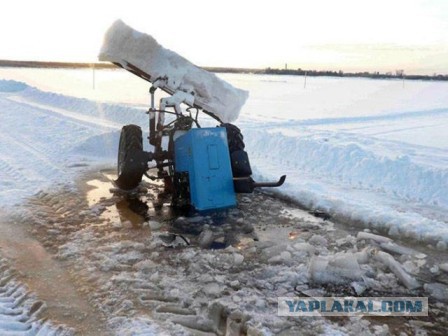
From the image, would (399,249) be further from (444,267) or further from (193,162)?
(193,162)

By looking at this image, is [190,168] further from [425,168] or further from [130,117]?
[130,117]

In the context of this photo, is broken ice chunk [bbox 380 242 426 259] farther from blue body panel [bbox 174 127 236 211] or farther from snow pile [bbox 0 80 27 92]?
snow pile [bbox 0 80 27 92]

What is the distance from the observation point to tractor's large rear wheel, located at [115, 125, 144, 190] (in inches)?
272

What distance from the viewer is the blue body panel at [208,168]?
6.21 m

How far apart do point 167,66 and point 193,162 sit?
1920 millimetres

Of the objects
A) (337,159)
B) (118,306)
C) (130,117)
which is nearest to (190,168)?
(118,306)

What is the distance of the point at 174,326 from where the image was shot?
366 cm

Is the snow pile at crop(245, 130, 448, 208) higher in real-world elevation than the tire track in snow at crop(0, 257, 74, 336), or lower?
higher

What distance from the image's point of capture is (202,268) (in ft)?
15.5

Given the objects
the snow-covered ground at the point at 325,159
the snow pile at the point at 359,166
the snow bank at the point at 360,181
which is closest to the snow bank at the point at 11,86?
the snow-covered ground at the point at 325,159

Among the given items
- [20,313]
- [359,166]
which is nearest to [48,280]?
[20,313]

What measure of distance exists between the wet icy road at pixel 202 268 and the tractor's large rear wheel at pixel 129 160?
0.54 metres

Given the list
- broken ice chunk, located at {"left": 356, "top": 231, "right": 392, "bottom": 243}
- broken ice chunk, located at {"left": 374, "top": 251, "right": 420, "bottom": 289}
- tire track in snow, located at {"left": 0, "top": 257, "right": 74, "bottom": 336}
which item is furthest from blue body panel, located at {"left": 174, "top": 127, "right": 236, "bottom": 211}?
tire track in snow, located at {"left": 0, "top": 257, "right": 74, "bottom": 336}

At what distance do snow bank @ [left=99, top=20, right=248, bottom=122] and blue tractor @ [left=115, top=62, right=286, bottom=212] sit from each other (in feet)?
0.47
